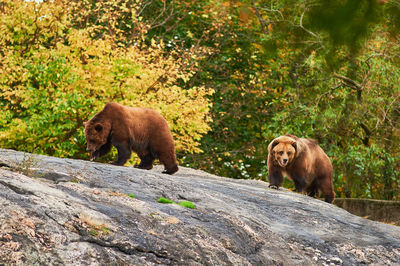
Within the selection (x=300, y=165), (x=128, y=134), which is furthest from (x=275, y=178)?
(x=128, y=134)

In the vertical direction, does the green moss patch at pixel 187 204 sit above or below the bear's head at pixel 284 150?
below

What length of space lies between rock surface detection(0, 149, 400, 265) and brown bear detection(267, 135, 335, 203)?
1.34m

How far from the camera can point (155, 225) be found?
17.7ft

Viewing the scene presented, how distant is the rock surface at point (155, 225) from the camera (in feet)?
15.0

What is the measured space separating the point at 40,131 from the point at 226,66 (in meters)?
9.39

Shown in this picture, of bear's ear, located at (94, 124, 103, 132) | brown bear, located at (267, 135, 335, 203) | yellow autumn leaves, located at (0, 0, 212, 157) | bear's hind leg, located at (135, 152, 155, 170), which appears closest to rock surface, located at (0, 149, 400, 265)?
brown bear, located at (267, 135, 335, 203)

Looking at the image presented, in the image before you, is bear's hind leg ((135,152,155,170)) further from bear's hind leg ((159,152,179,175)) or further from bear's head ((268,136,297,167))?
bear's head ((268,136,297,167))

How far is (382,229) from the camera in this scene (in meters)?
8.20

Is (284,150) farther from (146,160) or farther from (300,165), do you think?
(146,160)

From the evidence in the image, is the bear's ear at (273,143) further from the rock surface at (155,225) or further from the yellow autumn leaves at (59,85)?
the yellow autumn leaves at (59,85)

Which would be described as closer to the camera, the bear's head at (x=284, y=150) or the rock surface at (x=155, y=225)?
the rock surface at (x=155, y=225)

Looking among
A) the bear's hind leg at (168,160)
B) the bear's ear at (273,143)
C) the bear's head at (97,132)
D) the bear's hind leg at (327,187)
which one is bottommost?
the bear's hind leg at (327,187)

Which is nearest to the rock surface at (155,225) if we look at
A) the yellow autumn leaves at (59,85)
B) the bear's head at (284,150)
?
the bear's head at (284,150)

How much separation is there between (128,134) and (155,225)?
3912mm
